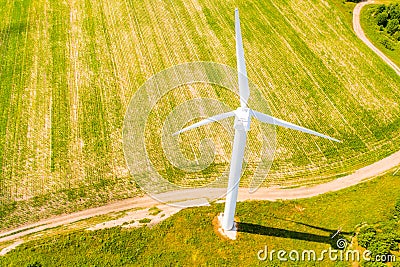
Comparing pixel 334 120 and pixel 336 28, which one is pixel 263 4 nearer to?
pixel 336 28

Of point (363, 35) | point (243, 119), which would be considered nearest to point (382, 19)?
point (363, 35)

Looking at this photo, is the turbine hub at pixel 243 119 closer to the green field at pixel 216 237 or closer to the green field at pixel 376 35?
the green field at pixel 216 237

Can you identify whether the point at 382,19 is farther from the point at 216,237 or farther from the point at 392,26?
the point at 216,237

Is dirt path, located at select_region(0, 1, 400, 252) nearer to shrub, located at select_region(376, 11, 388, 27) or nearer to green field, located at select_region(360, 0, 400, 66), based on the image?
green field, located at select_region(360, 0, 400, 66)

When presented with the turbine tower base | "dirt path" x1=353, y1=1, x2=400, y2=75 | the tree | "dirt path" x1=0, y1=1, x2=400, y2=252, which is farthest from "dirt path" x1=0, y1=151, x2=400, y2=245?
the tree

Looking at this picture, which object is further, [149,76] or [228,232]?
[149,76]
